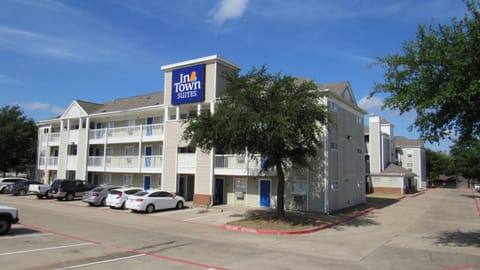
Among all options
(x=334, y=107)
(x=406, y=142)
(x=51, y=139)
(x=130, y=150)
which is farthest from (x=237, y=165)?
(x=406, y=142)

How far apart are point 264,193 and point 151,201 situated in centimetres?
836

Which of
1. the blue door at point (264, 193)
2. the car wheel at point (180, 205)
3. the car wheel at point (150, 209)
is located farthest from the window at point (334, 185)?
the car wheel at point (150, 209)

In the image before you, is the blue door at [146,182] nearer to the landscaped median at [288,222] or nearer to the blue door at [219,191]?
the blue door at [219,191]

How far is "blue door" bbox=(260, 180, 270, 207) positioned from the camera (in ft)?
86.3

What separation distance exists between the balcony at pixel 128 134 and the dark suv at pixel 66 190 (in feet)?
20.6

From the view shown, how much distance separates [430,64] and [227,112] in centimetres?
978

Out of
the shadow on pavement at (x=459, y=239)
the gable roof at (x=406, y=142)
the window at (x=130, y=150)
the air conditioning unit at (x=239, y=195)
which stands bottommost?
the shadow on pavement at (x=459, y=239)

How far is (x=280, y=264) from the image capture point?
1070 centimetres

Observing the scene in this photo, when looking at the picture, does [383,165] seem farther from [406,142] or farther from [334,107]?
[334,107]

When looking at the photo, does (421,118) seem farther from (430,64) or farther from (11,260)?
(11,260)

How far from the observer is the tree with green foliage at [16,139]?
49328 mm

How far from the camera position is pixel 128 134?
35.6 m

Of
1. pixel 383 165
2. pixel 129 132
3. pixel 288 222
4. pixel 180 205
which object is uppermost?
pixel 129 132

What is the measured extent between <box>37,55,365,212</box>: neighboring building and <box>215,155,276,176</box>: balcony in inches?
3.0
